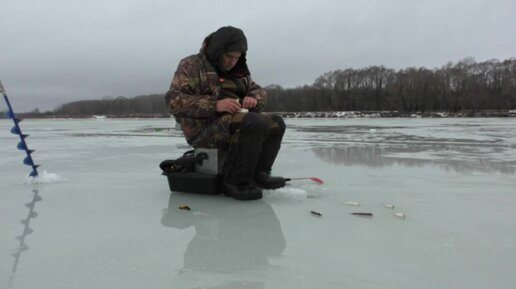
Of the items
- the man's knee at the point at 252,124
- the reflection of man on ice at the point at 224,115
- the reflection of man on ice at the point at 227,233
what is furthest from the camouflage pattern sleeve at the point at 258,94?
the reflection of man on ice at the point at 227,233

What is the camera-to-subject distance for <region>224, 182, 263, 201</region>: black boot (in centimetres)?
277

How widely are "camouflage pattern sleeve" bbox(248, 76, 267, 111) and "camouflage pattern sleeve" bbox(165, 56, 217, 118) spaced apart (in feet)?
1.41

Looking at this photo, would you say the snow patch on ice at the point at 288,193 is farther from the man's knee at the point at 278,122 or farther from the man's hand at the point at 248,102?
the man's hand at the point at 248,102

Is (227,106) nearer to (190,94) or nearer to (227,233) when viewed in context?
(190,94)

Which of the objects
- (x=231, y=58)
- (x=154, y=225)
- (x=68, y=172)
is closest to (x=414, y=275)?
(x=154, y=225)

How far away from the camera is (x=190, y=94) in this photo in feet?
9.59

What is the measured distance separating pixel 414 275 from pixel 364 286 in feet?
0.75

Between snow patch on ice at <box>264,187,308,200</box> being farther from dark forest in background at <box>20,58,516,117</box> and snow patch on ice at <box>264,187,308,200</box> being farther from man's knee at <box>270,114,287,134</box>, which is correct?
dark forest in background at <box>20,58,516,117</box>

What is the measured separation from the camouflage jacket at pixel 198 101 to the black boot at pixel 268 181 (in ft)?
1.35

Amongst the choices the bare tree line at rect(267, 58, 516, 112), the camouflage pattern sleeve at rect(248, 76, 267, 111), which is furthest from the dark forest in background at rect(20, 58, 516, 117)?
the camouflage pattern sleeve at rect(248, 76, 267, 111)

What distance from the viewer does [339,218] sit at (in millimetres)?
2309

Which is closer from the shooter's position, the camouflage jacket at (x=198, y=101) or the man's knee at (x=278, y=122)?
the camouflage jacket at (x=198, y=101)

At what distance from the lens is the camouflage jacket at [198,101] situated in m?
2.82

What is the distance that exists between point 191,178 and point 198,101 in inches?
24.1
